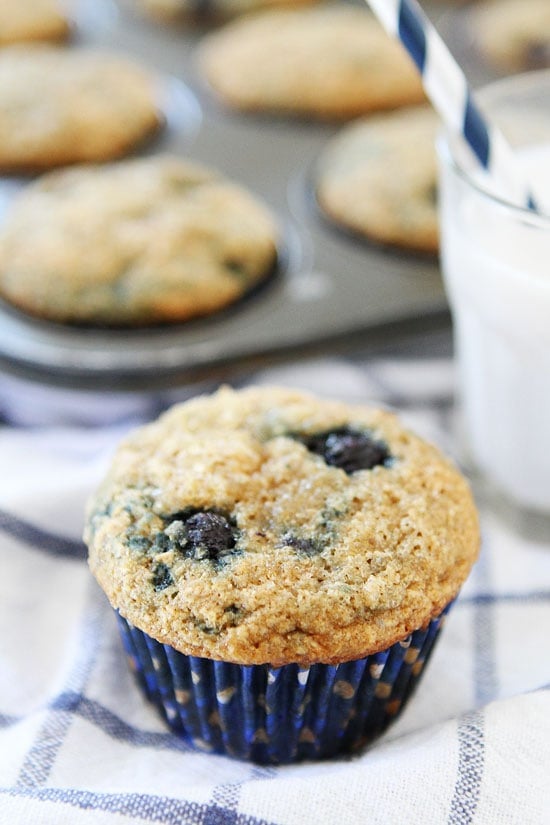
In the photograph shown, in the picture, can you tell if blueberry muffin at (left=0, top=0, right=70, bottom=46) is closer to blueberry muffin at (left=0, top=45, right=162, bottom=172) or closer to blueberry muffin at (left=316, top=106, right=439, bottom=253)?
blueberry muffin at (left=0, top=45, right=162, bottom=172)

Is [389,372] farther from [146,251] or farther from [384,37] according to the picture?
[384,37]

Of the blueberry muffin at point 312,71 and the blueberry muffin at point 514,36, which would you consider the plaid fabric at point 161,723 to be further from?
the blueberry muffin at point 514,36

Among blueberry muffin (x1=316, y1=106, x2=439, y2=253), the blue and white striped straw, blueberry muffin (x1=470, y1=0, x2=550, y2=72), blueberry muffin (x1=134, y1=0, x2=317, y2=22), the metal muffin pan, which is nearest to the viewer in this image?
the blue and white striped straw

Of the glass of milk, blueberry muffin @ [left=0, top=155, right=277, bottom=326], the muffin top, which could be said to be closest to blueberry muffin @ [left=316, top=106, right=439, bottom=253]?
blueberry muffin @ [left=0, top=155, right=277, bottom=326]

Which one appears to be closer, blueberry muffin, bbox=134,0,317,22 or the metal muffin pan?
the metal muffin pan

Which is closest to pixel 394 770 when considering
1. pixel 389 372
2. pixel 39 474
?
Result: pixel 39 474

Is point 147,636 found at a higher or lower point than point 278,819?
higher
